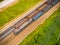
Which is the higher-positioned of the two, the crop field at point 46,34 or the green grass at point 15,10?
the green grass at point 15,10

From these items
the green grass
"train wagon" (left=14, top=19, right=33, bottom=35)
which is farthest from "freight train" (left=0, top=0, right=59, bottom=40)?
the green grass

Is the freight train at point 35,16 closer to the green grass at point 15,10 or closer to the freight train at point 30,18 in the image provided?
the freight train at point 30,18

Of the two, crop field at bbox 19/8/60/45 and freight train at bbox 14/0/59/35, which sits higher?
freight train at bbox 14/0/59/35

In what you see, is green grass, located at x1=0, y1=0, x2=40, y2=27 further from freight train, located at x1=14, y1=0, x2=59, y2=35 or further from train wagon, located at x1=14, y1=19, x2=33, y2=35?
train wagon, located at x1=14, y1=19, x2=33, y2=35

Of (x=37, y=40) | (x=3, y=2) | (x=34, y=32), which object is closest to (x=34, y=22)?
(x=34, y=32)

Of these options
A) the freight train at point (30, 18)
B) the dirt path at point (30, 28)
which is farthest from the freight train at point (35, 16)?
the dirt path at point (30, 28)
